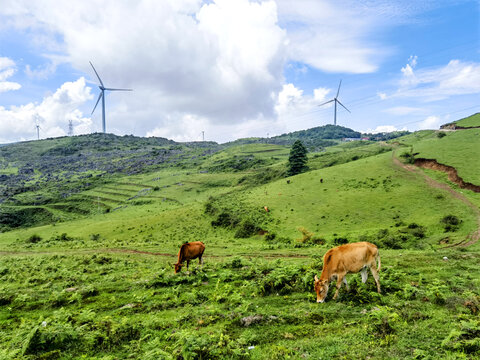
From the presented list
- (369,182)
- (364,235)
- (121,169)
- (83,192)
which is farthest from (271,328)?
(121,169)

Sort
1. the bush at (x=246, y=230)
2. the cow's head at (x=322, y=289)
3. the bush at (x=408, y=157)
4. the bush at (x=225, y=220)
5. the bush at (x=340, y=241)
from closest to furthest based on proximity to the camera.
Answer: the cow's head at (x=322, y=289) → the bush at (x=340, y=241) → the bush at (x=246, y=230) → the bush at (x=225, y=220) → the bush at (x=408, y=157)

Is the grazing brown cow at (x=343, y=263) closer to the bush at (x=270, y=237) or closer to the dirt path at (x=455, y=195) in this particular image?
the dirt path at (x=455, y=195)

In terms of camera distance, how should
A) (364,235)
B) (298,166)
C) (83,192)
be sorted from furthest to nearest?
(83,192)
(298,166)
(364,235)

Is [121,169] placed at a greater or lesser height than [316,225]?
greater

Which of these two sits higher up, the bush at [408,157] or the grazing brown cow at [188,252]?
the bush at [408,157]

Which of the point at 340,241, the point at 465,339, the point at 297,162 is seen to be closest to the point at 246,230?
the point at 340,241

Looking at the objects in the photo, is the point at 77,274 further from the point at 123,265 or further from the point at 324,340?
the point at 324,340

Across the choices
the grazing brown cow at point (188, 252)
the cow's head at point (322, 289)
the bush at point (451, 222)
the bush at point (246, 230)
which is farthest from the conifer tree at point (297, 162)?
the cow's head at point (322, 289)

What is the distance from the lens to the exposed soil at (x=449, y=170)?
1769 inches

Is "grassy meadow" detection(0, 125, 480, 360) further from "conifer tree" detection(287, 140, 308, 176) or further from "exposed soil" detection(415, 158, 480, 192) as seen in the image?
"conifer tree" detection(287, 140, 308, 176)

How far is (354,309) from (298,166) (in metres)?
78.2

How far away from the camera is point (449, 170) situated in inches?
2082

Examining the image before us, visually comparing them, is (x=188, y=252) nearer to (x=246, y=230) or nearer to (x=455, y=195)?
(x=246, y=230)

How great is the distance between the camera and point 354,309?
33.9 feet
